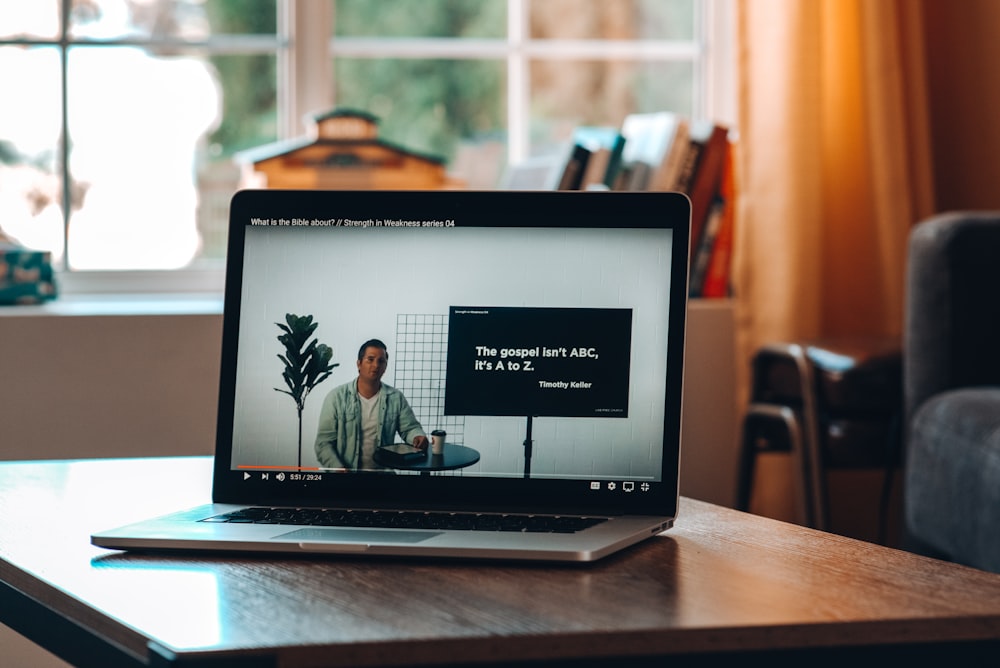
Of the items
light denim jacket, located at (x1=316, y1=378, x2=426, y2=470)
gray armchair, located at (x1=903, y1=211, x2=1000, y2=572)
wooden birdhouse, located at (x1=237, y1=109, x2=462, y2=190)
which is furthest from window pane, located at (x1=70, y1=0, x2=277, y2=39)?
light denim jacket, located at (x1=316, y1=378, x2=426, y2=470)

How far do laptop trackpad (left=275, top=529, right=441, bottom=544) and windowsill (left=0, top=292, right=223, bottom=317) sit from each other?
1.11 m

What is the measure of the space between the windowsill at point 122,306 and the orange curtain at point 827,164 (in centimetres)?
99

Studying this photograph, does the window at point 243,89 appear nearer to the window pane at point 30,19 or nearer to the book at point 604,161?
the window pane at point 30,19

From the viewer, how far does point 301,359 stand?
830 millimetres

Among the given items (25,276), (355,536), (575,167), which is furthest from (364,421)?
(25,276)

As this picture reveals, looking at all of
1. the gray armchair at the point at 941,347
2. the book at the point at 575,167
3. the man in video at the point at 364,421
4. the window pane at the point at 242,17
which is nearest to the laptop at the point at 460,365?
the man in video at the point at 364,421

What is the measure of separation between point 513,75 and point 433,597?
5.89ft

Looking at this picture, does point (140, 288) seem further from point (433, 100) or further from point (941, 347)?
point (941, 347)

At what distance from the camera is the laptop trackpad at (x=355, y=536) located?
69 cm

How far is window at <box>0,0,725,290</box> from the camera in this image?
6.86 ft

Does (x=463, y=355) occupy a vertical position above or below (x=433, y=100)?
below

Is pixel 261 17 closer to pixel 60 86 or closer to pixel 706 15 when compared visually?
pixel 60 86

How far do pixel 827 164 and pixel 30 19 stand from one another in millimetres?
1508
